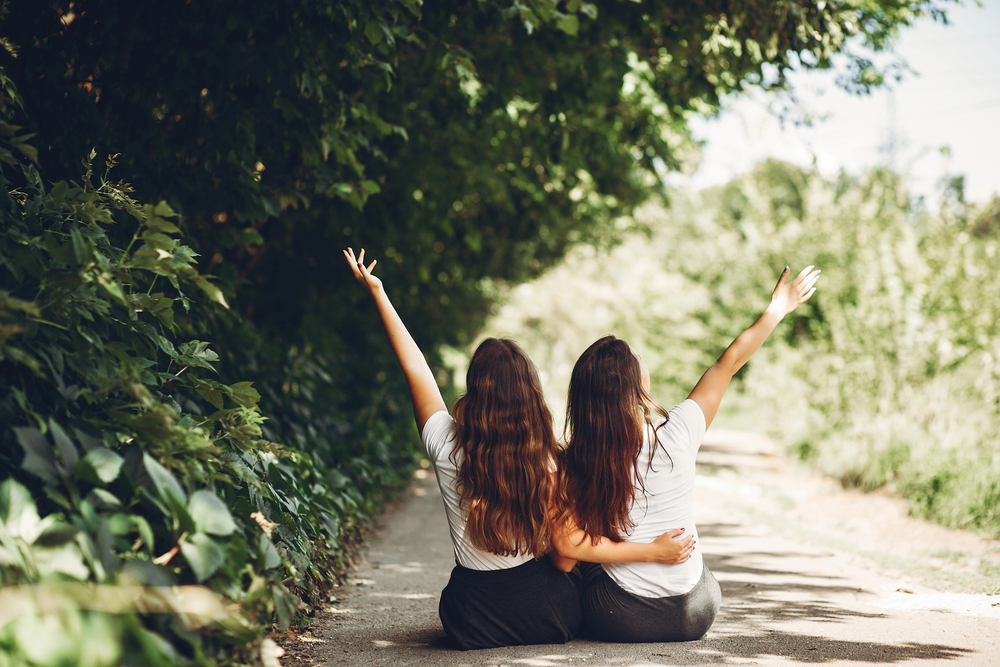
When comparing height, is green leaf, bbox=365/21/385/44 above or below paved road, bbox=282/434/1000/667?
above

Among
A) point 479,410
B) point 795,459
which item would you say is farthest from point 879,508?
point 479,410

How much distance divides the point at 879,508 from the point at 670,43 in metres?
5.62

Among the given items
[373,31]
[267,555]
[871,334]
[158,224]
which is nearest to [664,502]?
[267,555]

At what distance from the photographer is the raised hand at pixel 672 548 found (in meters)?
3.11

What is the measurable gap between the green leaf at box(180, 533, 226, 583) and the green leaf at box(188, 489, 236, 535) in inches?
1.2

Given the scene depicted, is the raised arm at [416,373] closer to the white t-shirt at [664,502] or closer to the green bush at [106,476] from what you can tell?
the green bush at [106,476]

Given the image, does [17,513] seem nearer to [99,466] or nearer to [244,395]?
[99,466]

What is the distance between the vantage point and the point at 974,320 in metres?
9.03

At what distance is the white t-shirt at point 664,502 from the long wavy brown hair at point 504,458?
0.43m

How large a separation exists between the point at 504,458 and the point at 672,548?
0.86 metres

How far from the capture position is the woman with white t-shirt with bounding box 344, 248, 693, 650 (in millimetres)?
3049

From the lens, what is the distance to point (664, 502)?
10.6 feet

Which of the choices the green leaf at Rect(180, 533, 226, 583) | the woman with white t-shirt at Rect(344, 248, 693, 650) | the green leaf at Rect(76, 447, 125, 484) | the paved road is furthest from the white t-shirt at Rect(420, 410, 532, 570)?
the green leaf at Rect(76, 447, 125, 484)

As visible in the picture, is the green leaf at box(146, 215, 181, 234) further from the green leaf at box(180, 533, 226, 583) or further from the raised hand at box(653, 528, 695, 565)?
the raised hand at box(653, 528, 695, 565)
